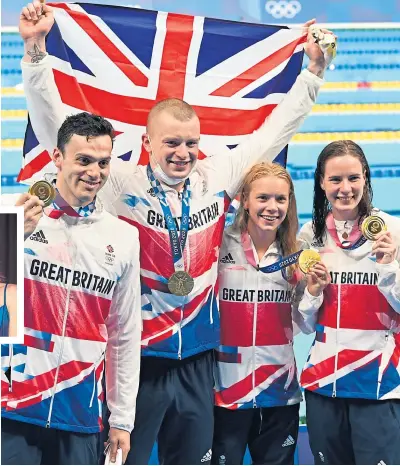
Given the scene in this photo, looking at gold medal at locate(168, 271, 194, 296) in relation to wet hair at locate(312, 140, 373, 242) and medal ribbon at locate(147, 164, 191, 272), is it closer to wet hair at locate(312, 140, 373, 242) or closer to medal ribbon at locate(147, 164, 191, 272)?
medal ribbon at locate(147, 164, 191, 272)

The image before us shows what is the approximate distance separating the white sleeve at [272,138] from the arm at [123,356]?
0.74 metres

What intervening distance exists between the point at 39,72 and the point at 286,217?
1.27 m

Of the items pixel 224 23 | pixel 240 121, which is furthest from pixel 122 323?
pixel 224 23

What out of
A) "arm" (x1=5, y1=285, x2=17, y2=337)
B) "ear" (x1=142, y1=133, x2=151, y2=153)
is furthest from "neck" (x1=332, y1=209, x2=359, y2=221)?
"arm" (x1=5, y1=285, x2=17, y2=337)

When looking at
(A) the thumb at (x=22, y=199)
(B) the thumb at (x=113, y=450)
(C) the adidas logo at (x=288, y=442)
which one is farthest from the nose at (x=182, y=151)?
(C) the adidas logo at (x=288, y=442)

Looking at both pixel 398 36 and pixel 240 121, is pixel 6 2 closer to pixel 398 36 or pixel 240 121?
pixel 240 121

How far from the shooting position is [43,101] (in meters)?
3.87

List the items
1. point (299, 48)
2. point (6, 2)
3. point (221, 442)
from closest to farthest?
point (221, 442)
point (299, 48)
point (6, 2)

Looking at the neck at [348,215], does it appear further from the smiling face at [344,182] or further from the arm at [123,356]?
the arm at [123,356]

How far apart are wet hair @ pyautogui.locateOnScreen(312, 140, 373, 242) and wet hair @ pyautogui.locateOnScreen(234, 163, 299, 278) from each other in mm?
105

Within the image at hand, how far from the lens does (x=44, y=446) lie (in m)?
3.47

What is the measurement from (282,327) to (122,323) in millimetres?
820

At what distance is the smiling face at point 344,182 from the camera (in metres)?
4.05

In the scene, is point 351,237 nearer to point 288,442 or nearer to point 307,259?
point 307,259
